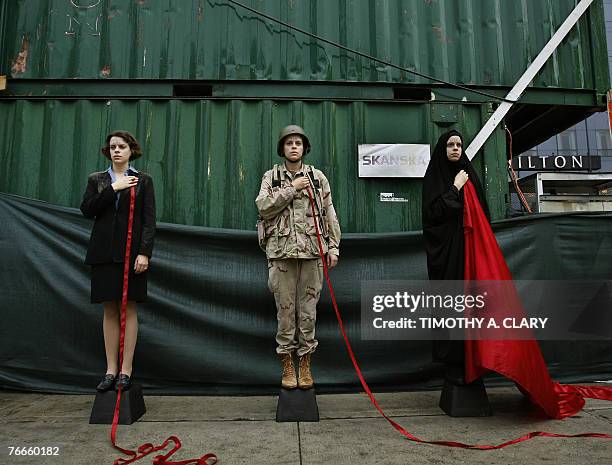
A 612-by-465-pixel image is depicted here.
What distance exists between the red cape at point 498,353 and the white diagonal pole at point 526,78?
1.53 metres

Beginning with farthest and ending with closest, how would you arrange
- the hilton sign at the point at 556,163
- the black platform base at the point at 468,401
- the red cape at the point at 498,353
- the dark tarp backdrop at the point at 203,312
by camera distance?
the hilton sign at the point at 556,163 → the dark tarp backdrop at the point at 203,312 → the black platform base at the point at 468,401 → the red cape at the point at 498,353

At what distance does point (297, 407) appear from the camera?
3025 mm

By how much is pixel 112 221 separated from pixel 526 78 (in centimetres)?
459

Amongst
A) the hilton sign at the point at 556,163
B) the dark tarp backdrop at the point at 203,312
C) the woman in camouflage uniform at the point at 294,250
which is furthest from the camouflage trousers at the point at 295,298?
the hilton sign at the point at 556,163

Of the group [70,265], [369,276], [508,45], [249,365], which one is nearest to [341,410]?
[249,365]

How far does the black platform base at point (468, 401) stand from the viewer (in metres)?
3.10

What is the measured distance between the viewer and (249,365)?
3775 millimetres

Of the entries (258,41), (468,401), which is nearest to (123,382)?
(468,401)

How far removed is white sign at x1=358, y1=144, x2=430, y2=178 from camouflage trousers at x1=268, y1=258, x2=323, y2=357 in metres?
1.63

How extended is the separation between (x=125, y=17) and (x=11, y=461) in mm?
4347

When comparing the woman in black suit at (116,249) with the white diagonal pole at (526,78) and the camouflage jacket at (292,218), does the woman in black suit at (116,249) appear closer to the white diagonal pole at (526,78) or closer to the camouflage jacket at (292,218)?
the camouflage jacket at (292,218)

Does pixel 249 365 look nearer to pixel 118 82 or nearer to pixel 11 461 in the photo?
pixel 11 461

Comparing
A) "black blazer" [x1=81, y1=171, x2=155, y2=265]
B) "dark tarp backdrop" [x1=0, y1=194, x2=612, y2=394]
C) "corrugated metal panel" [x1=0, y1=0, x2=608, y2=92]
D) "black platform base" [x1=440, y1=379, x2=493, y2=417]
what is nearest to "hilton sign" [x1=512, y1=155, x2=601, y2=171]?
"corrugated metal panel" [x1=0, y1=0, x2=608, y2=92]

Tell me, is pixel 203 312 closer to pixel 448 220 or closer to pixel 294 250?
pixel 294 250
